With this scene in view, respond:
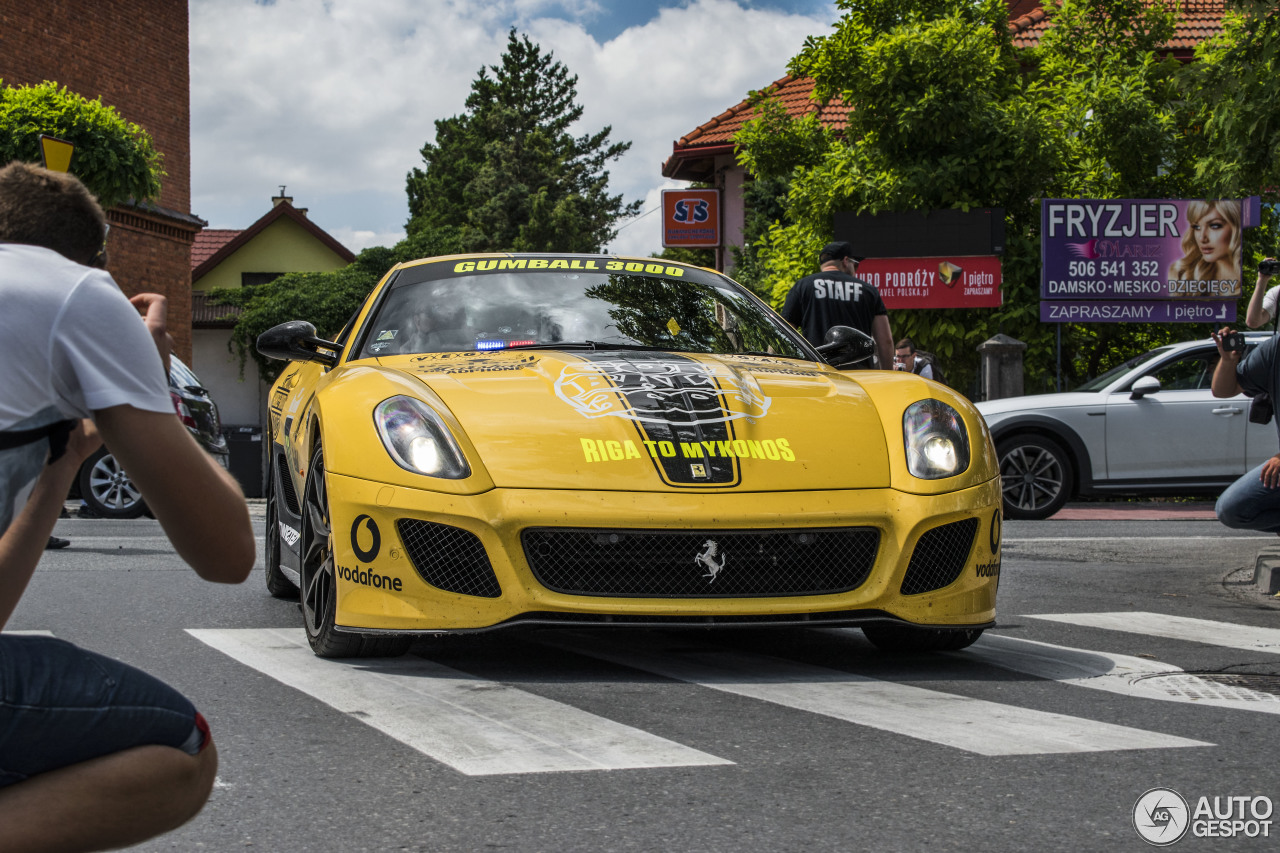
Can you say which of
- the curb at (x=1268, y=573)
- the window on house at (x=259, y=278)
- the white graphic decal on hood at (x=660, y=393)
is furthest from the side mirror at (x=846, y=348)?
the window on house at (x=259, y=278)

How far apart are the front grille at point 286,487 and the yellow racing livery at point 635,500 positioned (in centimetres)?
16

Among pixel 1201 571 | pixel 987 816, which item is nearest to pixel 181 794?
pixel 987 816

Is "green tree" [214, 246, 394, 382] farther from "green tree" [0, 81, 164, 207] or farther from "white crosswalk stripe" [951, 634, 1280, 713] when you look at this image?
"white crosswalk stripe" [951, 634, 1280, 713]

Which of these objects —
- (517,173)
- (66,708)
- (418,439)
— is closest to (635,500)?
(418,439)

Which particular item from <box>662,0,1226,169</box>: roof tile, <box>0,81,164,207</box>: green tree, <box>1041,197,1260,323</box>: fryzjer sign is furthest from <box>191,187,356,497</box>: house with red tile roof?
<box>1041,197,1260,323</box>: fryzjer sign

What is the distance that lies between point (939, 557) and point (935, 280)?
44.2 ft

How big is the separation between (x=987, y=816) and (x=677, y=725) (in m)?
1.03

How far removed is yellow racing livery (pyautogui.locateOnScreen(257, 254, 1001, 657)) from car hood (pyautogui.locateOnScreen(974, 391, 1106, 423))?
23.0 feet

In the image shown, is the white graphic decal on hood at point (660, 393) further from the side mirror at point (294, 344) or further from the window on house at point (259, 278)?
the window on house at point (259, 278)

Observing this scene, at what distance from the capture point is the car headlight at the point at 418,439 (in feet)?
14.9

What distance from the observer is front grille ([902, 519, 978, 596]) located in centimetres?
470

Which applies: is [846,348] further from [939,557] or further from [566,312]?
[939,557]

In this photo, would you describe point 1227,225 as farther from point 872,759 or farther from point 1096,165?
point 872,759

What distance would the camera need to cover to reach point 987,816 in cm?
307
